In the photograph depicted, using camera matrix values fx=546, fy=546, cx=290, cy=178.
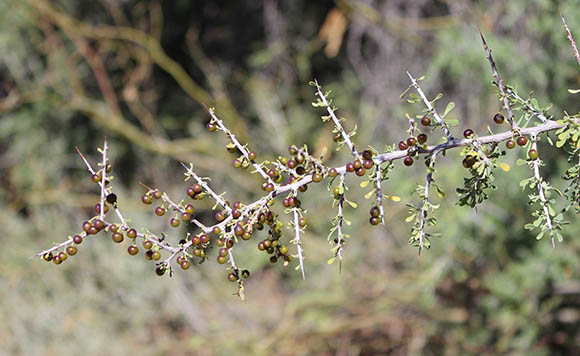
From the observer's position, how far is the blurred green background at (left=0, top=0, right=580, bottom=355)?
156 inches

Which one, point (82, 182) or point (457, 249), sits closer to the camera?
point (457, 249)

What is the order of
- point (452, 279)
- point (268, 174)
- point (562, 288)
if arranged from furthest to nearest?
1. point (452, 279)
2. point (562, 288)
3. point (268, 174)

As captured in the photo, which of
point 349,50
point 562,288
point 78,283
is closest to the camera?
point 562,288

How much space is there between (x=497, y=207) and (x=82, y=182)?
475 cm

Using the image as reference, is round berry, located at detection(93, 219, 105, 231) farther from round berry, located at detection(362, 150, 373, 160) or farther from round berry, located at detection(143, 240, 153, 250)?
round berry, located at detection(362, 150, 373, 160)

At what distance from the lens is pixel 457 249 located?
406 centimetres

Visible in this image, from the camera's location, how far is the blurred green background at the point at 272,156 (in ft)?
13.0

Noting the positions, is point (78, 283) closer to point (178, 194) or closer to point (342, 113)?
point (178, 194)

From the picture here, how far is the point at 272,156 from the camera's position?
5.74 metres

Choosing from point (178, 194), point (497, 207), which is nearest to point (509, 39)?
point (497, 207)

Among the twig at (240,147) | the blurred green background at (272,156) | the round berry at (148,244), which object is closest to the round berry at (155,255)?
the round berry at (148,244)

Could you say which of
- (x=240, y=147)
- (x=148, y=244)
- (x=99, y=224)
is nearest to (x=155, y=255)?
(x=148, y=244)

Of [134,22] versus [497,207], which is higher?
[134,22]

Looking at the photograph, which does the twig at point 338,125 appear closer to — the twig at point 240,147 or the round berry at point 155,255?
the twig at point 240,147
